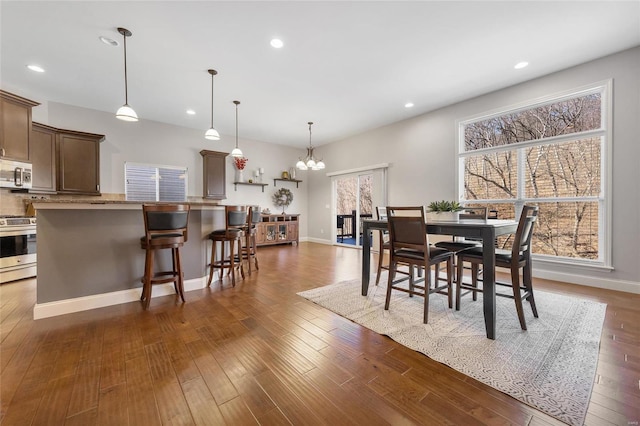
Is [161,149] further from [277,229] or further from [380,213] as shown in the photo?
[380,213]

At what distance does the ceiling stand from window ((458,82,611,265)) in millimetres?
602

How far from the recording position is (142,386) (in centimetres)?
144

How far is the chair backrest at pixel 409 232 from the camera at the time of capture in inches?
85.8

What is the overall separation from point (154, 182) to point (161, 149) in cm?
78

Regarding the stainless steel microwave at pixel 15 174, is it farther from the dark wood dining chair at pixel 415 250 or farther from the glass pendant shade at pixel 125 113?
the dark wood dining chair at pixel 415 250

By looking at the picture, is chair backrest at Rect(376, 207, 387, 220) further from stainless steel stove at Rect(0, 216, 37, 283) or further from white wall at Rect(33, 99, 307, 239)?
stainless steel stove at Rect(0, 216, 37, 283)

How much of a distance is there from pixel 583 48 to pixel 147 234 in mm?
5529

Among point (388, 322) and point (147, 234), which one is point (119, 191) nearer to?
point (147, 234)

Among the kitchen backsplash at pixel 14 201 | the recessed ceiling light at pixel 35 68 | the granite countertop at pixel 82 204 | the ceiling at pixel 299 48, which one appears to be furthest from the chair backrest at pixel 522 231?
the recessed ceiling light at pixel 35 68

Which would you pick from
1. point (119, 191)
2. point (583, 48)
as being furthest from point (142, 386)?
point (583, 48)

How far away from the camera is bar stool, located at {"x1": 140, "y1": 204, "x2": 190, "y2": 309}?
254 centimetres

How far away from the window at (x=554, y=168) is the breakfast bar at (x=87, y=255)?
5.21 metres

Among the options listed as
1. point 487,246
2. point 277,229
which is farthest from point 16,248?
point 487,246

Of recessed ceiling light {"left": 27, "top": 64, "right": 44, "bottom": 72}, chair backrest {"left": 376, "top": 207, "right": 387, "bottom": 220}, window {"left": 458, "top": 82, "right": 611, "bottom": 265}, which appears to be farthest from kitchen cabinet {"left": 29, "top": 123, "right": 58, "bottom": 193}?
window {"left": 458, "top": 82, "right": 611, "bottom": 265}
